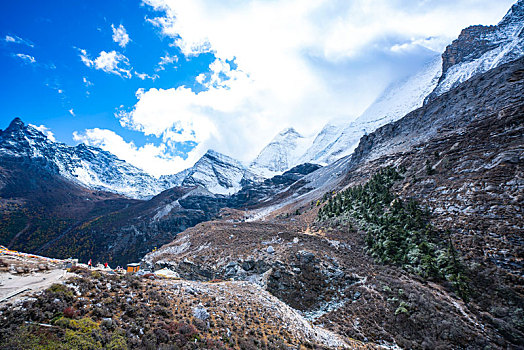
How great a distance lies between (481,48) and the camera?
480 ft

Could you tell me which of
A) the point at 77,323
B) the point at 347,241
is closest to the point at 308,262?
the point at 347,241

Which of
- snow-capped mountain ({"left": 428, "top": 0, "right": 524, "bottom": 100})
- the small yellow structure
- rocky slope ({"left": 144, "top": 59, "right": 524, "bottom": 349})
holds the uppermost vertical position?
snow-capped mountain ({"left": 428, "top": 0, "right": 524, "bottom": 100})

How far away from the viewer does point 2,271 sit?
1436cm

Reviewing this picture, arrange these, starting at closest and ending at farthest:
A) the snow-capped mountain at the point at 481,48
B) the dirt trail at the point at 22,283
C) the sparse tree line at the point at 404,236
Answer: the dirt trail at the point at 22,283 → the sparse tree line at the point at 404,236 → the snow-capped mountain at the point at 481,48

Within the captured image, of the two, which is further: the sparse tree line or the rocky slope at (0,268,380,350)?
the sparse tree line

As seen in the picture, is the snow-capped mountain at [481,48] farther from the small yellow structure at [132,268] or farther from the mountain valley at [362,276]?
the small yellow structure at [132,268]

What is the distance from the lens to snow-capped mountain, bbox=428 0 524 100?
121375 millimetres

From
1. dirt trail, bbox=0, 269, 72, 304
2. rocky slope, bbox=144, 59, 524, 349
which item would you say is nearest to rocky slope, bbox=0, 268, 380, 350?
dirt trail, bbox=0, 269, 72, 304

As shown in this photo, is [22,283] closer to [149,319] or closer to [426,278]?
[149,319]

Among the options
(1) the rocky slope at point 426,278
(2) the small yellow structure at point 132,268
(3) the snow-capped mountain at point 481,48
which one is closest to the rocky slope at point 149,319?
(1) the rocky slope at point 426,278

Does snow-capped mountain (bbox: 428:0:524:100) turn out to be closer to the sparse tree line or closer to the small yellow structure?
the sparse tree line

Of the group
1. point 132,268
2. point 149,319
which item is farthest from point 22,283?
point 132,268

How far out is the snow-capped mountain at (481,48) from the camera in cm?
12138

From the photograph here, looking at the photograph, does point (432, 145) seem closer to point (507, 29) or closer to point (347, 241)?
point (347, 241)
